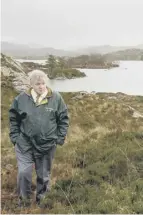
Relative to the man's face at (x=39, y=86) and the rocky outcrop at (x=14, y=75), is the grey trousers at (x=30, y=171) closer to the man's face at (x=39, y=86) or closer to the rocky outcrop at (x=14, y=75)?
the man's face at (x=39, y=86)

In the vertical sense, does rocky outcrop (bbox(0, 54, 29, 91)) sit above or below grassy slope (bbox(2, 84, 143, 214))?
above

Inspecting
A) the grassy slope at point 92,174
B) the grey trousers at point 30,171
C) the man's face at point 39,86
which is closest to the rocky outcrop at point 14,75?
the grassy slope at point 92,174

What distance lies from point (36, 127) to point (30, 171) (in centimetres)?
74

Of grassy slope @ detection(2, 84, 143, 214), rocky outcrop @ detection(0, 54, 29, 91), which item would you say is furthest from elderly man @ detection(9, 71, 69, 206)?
rocky outcrop @ detection(0, 54, 29, 91)

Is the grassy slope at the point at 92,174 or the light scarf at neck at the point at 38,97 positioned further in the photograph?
the light scarf at neck at the point at 38,97

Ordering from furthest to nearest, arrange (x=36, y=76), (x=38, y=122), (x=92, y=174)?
(x=92, y=174) → (x=36, y=76) → (x=38, y=122)

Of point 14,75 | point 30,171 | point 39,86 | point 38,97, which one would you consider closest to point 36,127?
point 38,97

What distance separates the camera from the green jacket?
5.92 m

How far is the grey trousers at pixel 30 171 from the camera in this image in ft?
19.9

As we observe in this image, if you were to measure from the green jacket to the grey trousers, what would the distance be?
0.12 m

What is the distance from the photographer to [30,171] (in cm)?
610

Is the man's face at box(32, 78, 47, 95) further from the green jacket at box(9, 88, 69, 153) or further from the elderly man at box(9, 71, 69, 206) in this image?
the green jacket at box(9, 88, 69, 153)

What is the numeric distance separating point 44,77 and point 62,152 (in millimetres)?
4576

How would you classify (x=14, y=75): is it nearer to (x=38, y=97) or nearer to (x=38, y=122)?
(x=38, y=97)
